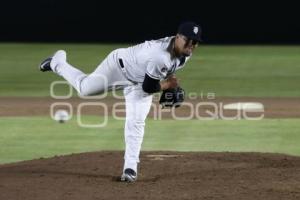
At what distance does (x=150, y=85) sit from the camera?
6.07m

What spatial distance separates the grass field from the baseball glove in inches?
96.8

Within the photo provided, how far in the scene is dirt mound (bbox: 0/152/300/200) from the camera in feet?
19.4

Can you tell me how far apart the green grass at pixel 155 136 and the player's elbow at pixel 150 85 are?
8.66ft

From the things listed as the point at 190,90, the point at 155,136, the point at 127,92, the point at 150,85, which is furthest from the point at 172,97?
the point at 190,90

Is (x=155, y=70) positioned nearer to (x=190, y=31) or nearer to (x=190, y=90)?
(x=190, y=31)

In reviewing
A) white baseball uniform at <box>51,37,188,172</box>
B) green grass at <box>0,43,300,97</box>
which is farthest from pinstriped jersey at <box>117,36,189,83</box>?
green grass at <box>0,43,300,97</box>

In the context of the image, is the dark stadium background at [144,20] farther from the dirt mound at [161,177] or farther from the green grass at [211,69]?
the dirt mound at [161,177]

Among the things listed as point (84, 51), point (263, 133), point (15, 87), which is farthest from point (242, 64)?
point (263, 133)

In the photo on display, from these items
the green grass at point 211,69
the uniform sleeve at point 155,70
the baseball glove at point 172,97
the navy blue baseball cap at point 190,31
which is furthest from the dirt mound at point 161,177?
the green grass at point 211,69

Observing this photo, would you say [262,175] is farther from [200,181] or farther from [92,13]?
[92,13]

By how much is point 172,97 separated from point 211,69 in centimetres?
1251

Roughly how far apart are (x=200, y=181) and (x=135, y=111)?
2.74 feet

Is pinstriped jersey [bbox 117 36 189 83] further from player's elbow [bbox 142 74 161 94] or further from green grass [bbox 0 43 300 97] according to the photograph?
green grass [bbox 0 43 300 97]

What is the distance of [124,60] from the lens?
6586 mm
